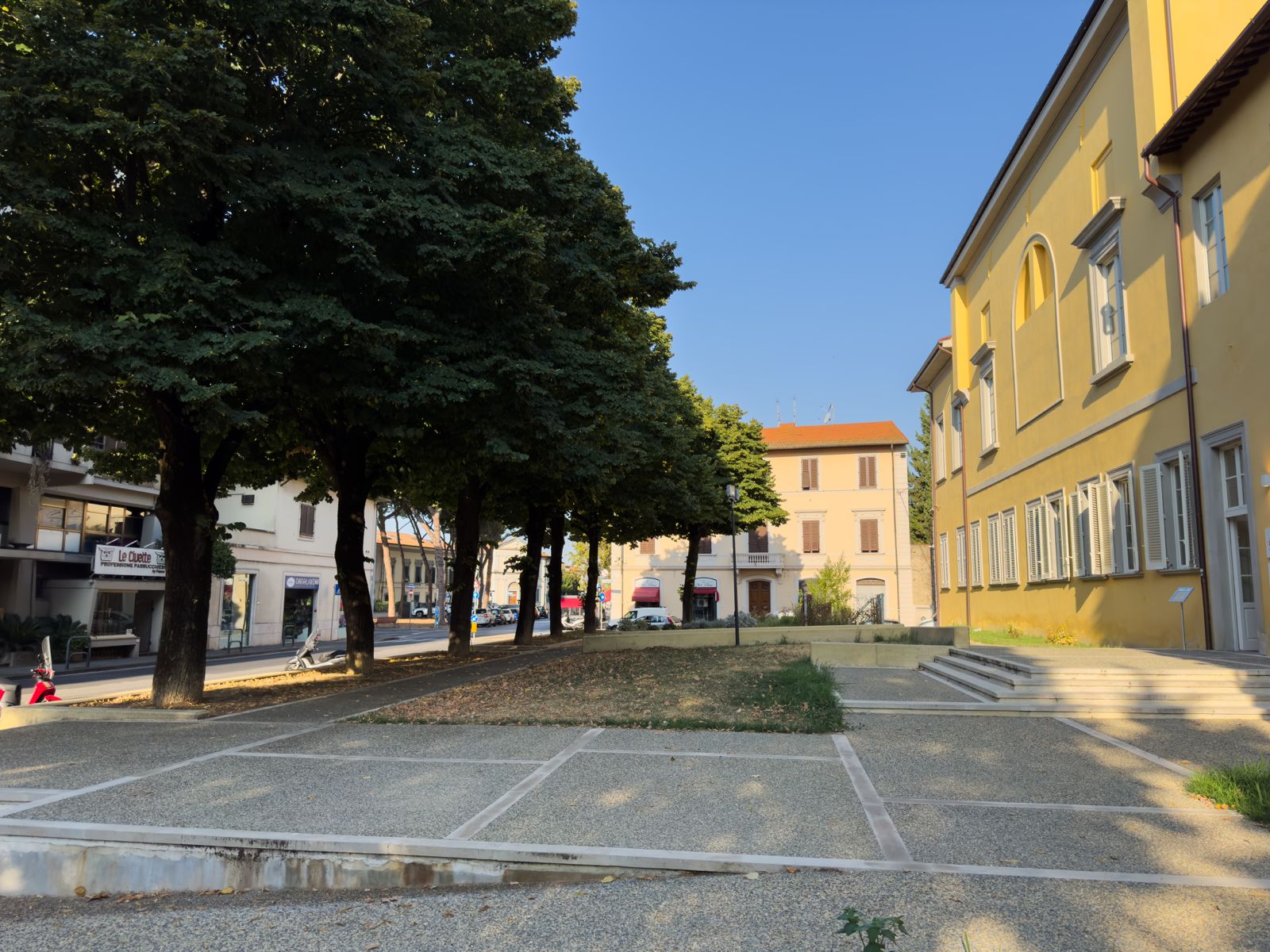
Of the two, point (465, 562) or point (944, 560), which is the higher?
point (944, 560)

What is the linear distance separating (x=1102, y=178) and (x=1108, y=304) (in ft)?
9.36

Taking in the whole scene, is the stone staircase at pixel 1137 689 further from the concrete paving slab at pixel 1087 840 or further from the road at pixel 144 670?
the road at pixel 144 670

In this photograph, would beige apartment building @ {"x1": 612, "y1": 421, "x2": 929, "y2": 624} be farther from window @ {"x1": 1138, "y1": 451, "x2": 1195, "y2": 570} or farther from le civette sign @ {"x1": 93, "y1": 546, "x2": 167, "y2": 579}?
window @ {"x1": 1138, "y1": 451, "x2": 1195, "y2": 570}

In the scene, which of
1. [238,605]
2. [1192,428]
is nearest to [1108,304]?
[1192,428]

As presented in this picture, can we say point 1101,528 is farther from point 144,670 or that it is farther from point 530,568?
point 144,670

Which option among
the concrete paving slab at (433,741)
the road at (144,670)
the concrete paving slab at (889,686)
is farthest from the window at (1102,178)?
the road at (144,670)

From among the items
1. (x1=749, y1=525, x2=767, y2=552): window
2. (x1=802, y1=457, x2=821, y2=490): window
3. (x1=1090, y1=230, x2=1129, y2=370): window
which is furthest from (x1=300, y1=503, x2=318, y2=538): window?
(x1=1090, y1=230, x2=1129, y2=370): window

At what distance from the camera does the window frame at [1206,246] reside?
13789 mm

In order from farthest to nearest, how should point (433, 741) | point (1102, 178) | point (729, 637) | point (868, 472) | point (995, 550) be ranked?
1. point (868, 472)
2. point (995, 550)
3. point (729, 637)
4. point (1102, 178)
5. point (433, 741)

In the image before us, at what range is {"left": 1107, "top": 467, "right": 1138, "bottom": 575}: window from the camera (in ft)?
54.5

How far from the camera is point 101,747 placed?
30.9ft

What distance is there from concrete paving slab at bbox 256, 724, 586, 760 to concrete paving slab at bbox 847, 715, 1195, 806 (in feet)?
10.5

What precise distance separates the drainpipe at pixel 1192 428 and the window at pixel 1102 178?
3.34 metres

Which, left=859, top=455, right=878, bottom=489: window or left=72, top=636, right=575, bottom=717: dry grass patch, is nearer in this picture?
left=72, top=636, right=575, bottom=717: dry grass patch
